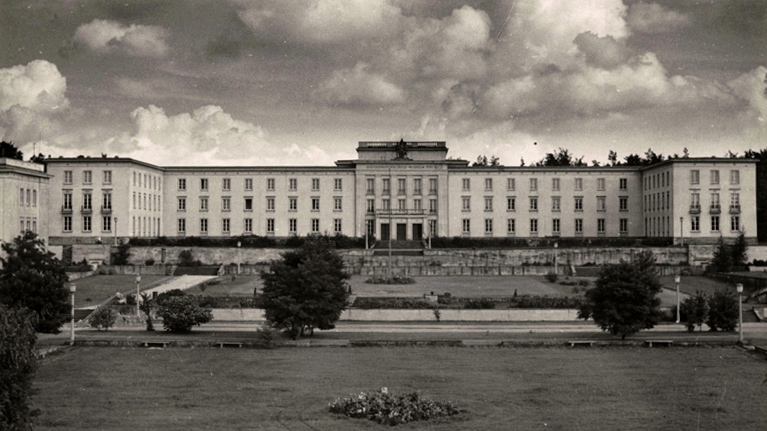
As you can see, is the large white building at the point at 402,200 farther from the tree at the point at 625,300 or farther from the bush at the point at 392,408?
→ the bush at the point at 392,408

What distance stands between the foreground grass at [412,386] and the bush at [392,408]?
430 mm

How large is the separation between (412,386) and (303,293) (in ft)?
39.7

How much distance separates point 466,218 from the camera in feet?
277

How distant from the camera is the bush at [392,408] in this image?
18875 millimetres

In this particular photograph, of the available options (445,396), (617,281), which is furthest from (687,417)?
(617,281)

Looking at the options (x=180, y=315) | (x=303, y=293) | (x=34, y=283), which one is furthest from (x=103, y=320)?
(x=303, y=293)

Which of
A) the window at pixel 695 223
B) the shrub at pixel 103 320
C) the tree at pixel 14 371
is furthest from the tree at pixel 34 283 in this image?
the window at pixel 695 223

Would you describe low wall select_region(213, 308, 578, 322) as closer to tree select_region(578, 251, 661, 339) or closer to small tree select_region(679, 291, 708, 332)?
small tree select_region(679, 291, 708, 332)

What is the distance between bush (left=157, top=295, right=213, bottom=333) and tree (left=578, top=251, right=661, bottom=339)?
17162 mm

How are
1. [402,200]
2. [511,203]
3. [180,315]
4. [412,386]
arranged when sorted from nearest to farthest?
[412,386], [180,315], [402,200], [511,203]

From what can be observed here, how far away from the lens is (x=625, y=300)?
33125 mm

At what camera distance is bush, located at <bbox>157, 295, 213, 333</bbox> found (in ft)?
115

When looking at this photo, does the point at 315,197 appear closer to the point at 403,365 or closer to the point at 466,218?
the point at 466,218

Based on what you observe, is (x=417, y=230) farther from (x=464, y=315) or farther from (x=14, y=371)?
(x=14, y=371)
